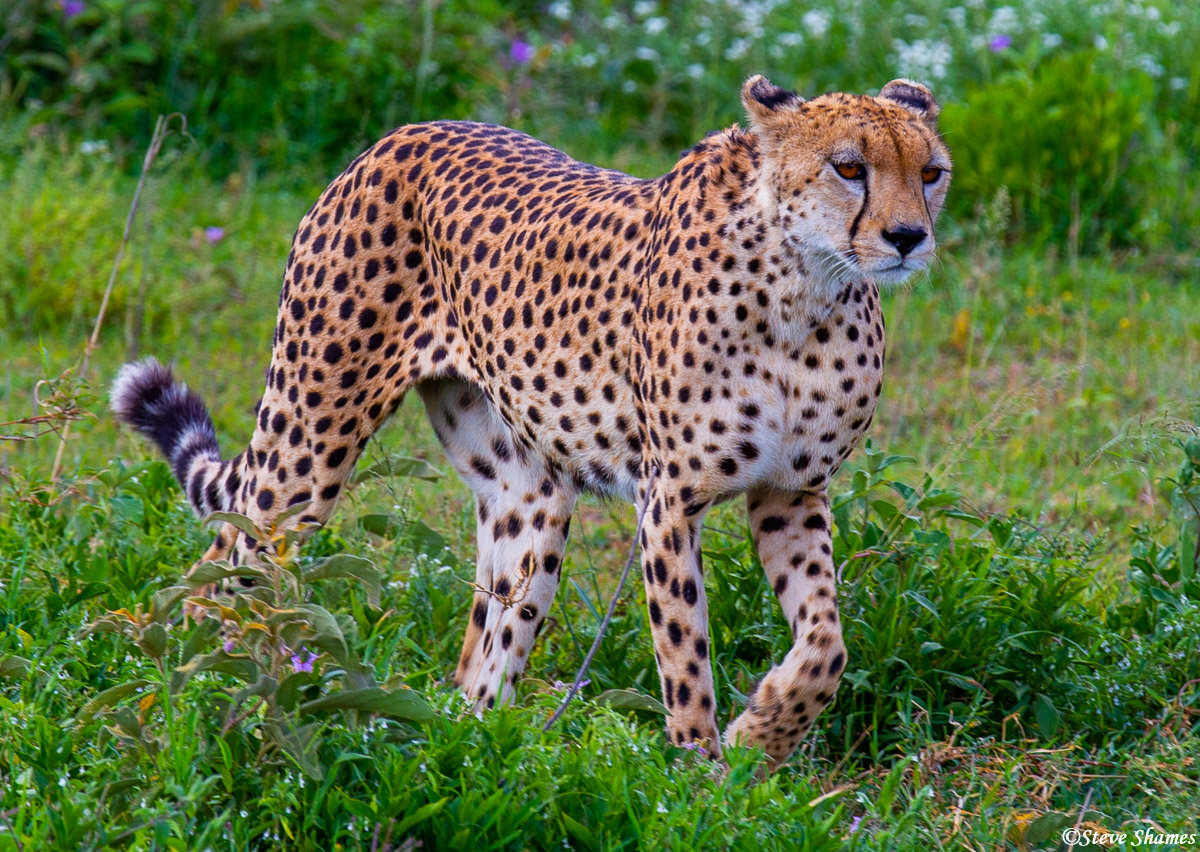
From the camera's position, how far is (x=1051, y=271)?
21.4 ft

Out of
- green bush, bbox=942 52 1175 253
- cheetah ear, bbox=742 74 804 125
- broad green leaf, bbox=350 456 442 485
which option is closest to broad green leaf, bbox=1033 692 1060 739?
cheetah ear, bbox=742 74 804 125

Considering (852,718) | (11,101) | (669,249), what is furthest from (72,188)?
(852,718)

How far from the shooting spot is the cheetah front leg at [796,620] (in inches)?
120

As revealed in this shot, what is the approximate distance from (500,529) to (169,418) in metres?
0.90

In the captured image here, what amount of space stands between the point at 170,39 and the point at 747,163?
4.80 m

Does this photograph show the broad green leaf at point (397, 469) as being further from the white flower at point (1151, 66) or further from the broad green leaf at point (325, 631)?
the white flower at point (1151, 66)

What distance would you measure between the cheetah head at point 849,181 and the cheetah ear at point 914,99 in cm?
6

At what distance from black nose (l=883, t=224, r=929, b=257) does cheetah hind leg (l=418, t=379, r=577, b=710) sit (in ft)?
3.53

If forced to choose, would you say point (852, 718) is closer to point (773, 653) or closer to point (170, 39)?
point (773, 653)

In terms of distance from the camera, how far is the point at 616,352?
10.9 feet

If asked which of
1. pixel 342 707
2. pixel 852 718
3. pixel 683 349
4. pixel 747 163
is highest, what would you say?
pixel 747 163

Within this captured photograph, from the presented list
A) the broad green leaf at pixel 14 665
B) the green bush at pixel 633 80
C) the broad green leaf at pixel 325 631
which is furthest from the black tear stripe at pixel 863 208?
the green bush at pixel 633 80

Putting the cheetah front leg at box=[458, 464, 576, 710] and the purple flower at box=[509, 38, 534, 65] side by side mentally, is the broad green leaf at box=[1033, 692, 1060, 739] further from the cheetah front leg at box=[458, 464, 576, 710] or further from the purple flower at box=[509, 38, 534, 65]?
the purple flower at box=[509, 38, 534, 65]

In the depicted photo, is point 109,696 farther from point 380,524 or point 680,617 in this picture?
point 380,524
